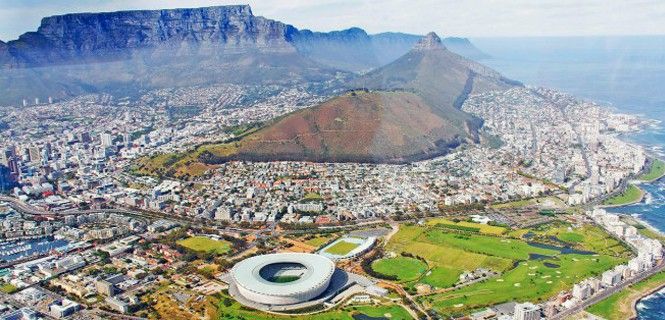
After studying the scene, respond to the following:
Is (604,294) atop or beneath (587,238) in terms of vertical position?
beneath

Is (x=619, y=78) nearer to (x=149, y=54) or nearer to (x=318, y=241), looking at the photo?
(x=149, y=54)

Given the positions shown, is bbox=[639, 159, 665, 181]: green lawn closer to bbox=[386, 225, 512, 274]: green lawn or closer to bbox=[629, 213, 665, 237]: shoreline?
bbox=[629, 213, 665, 237]: shoreline

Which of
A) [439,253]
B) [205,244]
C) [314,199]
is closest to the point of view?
[439,253]

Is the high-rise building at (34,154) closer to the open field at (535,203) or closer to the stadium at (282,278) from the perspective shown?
the stadium at (282,278)

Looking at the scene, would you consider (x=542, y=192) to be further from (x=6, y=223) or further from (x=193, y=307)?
(x=6, y=223)

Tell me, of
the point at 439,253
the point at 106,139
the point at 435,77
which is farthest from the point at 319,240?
the point at 435,77

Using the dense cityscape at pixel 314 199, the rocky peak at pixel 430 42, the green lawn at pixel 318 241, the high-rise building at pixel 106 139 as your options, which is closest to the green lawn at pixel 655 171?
the dense cityscape at pixel 314 199
